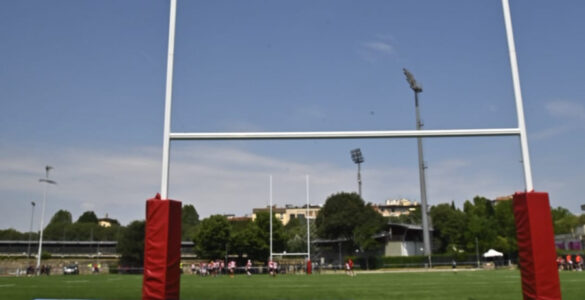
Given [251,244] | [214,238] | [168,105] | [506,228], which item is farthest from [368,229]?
[168,105]

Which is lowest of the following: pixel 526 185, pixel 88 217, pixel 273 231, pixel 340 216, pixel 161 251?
pixel 161 251

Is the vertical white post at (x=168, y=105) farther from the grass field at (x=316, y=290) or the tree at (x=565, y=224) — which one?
the tree at (x=565, y=224)

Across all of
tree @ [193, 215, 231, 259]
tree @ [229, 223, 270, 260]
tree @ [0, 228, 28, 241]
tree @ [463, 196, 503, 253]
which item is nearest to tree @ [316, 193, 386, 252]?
tree @ [463, 196, 503, 253]

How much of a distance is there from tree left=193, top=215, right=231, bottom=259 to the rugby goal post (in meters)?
31.5

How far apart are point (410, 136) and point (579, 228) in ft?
170

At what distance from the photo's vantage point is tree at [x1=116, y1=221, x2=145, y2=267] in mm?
37656

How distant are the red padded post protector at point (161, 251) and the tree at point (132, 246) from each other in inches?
1344

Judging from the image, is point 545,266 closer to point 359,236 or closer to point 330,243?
point 359,236

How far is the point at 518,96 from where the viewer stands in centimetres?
565

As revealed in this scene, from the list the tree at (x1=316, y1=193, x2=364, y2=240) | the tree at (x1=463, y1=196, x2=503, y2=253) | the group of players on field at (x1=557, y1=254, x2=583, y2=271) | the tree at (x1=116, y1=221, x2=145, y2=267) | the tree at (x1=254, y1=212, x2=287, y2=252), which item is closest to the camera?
the group of players on field at (x1=557, y1=254, x2=583, y2=271)

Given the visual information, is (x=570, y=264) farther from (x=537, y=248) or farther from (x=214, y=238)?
(x=537, y=248)

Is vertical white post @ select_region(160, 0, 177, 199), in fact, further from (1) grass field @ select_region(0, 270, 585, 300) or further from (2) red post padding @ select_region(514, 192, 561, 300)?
(1) grass field @ select_region(0, 270, 585, 300)

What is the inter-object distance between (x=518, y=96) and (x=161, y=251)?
447 centimetres

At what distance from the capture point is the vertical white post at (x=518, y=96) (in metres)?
5.46
